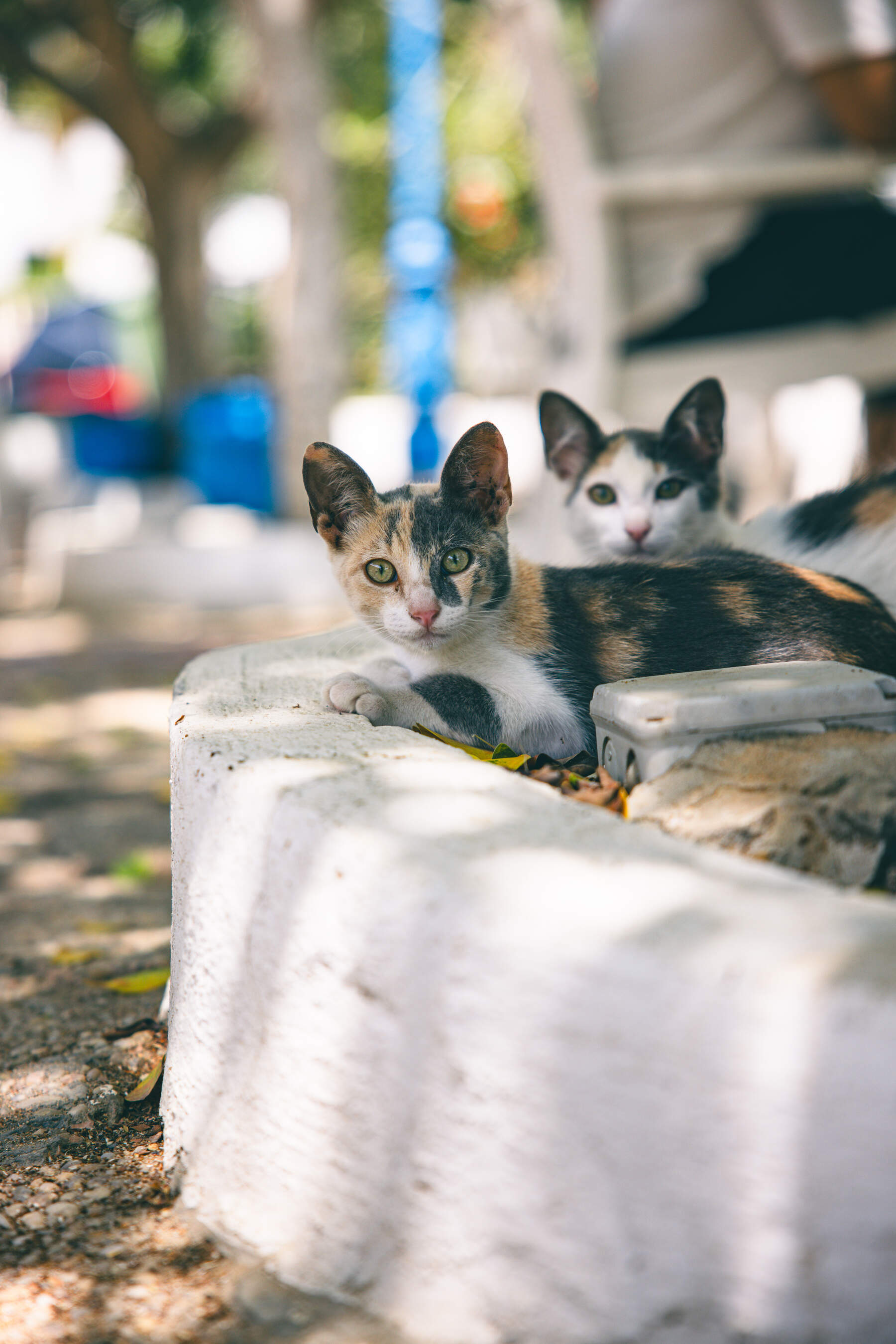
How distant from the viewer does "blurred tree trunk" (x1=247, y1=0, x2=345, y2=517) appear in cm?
664

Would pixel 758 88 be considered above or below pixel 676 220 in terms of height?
above

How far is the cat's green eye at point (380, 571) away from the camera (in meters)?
1.98

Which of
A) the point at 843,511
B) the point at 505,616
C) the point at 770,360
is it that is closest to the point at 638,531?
the point at 843,511

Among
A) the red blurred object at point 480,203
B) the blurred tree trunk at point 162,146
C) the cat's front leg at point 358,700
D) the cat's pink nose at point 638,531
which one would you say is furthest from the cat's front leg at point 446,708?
the red blurred object at point 480,203

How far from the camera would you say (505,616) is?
2.06m

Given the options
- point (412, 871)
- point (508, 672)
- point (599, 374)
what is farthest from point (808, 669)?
point (599, 374)

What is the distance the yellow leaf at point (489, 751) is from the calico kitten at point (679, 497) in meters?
0.87

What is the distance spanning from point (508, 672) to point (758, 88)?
270 centimetres

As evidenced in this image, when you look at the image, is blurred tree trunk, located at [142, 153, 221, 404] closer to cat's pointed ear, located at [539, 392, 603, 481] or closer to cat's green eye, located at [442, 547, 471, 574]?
cat's pointed ear, located at [539, 392, 603, 481]

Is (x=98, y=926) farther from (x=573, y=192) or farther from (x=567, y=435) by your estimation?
(x=573, y=192)

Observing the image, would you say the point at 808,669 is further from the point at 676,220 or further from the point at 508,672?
the point at 676,220

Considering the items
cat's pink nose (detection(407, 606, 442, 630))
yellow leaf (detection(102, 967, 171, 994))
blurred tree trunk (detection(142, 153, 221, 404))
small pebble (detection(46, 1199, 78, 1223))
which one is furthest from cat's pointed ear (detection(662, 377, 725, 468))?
blurred tree trunk (detection(142, 153, 221, 404))

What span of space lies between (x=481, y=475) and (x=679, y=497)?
0.81 m

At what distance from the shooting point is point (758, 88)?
3.65 m
